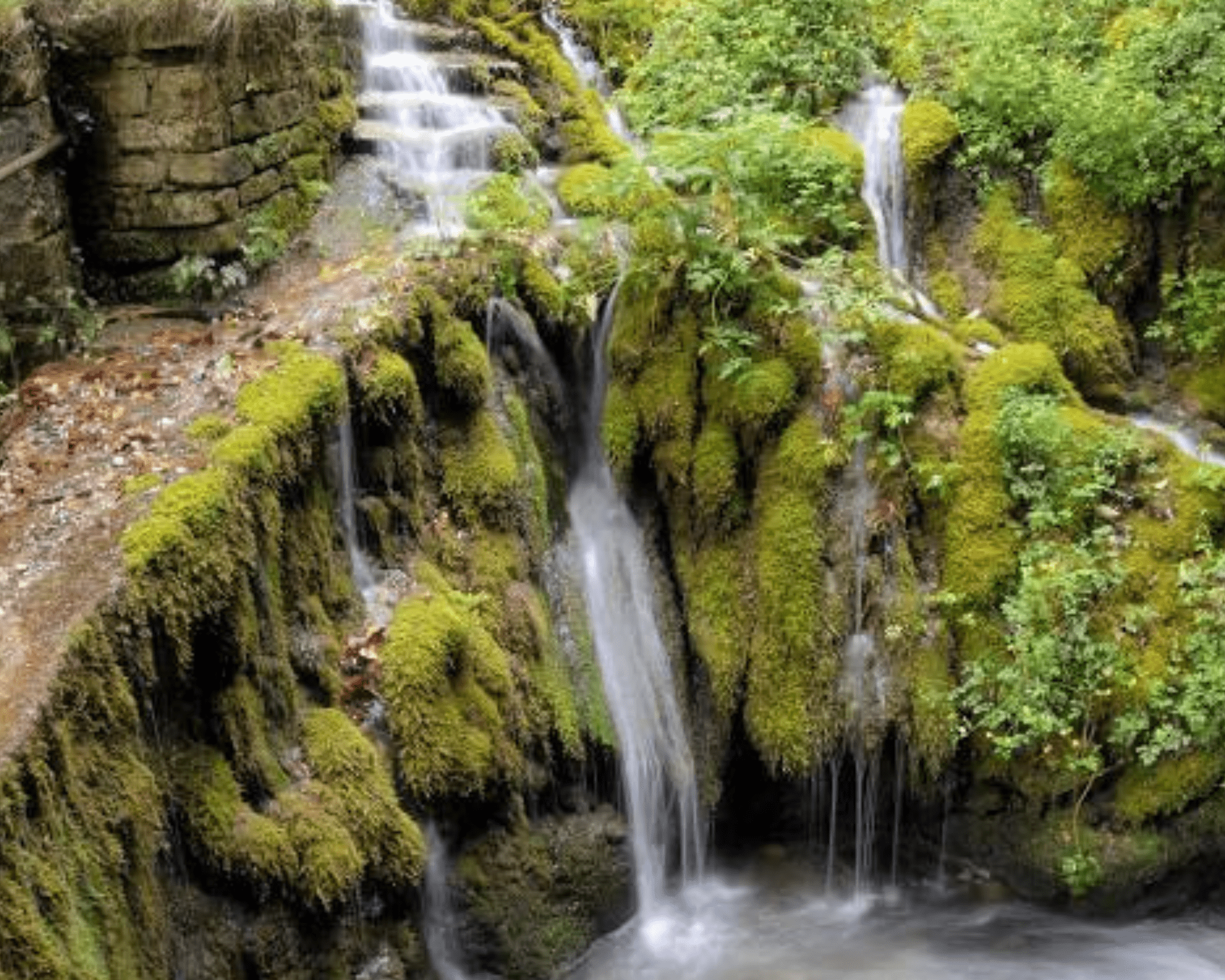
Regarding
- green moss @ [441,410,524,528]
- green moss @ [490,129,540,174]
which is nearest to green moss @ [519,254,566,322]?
green moss @ [441,410,524,528]

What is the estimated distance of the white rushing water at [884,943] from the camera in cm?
701

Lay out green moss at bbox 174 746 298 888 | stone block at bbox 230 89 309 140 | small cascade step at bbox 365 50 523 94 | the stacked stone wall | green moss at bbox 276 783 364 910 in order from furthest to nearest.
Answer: small cascade step at bbox 365 50 523 94 < stone block at bbox 230 89 309 140 < the stacked stone wall < green moss at bbox 276 783 364 910 < green moss at bbox 174 746 298 888

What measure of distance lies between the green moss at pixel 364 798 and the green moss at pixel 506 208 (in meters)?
3.78

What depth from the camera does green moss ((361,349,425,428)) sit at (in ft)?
22.9

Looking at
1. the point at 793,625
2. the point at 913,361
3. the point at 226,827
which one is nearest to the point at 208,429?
the point at 226,827

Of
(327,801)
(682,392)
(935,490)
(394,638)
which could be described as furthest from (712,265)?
(327,801)

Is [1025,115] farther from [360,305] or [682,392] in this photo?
[360,305]

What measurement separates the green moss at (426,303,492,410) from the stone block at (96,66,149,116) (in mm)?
2241

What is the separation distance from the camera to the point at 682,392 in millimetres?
8219

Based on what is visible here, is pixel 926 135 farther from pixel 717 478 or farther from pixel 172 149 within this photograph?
Answer: pixel 172 149

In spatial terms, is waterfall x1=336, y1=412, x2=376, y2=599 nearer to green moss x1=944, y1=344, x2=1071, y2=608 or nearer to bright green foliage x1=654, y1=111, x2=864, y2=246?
bright green foliage x1=654, y1=111, x2=864, y2=246

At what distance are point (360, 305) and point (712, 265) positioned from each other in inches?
91.5

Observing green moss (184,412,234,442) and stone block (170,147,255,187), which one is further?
stone block (170,147,255,187)

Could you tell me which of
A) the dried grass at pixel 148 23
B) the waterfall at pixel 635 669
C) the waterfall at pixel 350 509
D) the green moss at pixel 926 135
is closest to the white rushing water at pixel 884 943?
the waterfall at pixel 635 669
